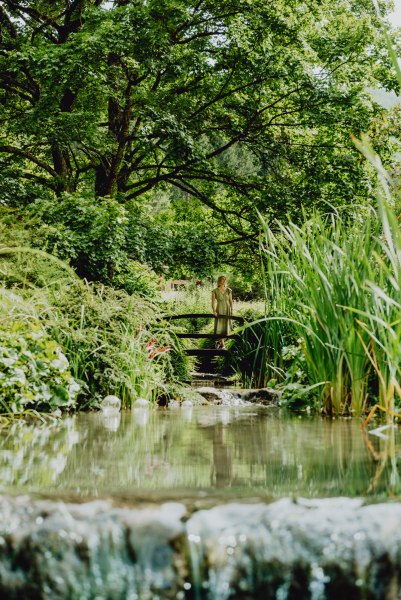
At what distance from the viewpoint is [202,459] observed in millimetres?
2885

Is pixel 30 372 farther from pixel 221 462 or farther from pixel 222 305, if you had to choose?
pixel 222 305

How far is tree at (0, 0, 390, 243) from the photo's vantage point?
10555 millimetres

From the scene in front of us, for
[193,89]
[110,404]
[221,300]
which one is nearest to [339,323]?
[110,404]

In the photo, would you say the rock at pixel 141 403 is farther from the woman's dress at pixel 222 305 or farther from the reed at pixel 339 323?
the woman's dress at pixel 222 305

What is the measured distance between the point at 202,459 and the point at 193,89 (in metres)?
11.0

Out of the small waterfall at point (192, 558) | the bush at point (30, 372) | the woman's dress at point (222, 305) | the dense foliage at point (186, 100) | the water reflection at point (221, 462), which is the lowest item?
the small waterfall at point (192, 558)

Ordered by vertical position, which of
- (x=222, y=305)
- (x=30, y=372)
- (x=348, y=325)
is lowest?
(x=30, y=372)

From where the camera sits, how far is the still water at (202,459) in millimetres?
2170

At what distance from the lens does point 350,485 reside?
A: 2250 mm

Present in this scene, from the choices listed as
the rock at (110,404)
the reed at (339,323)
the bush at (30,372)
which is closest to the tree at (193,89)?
the rock at (110,404)

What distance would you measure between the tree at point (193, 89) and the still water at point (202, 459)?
7.40 meters

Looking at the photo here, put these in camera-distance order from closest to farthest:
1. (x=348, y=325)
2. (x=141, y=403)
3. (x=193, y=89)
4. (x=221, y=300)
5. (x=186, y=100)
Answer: (x=348, y=325), (x=141, y=403), (x=186, y=100), (x=221, y=300), (x=193, y=89)

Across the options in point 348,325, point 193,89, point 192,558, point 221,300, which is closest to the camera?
point 192,558

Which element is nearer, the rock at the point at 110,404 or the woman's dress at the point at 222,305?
the rock at the point at 110,404
